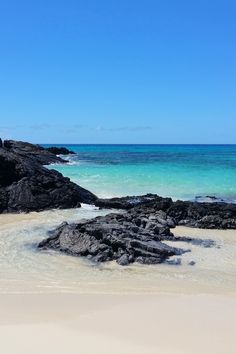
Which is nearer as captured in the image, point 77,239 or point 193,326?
point 193,326

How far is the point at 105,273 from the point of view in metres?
10.7

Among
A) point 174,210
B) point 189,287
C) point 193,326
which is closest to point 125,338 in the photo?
point 193,326

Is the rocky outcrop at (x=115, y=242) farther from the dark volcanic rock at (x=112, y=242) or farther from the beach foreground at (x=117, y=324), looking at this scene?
the beach foreground at (x=117, y=324)

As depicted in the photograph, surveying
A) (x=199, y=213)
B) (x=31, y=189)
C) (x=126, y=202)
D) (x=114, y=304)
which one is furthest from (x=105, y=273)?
(x=31, y=189)

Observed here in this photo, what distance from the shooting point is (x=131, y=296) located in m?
8.84

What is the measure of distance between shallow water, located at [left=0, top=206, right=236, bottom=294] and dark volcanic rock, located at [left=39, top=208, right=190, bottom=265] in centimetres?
32

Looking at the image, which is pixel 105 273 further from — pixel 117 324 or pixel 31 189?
pixel 31 189

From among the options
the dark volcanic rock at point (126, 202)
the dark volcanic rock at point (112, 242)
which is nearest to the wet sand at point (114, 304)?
the dark volcanic rock at point (112, 242)

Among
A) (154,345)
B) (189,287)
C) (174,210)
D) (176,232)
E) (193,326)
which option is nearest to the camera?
(154,345)

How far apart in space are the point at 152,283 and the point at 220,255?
326 cm

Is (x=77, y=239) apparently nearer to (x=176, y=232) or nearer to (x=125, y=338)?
(x=176, y=232)

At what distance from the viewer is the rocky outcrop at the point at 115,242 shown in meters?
11.8

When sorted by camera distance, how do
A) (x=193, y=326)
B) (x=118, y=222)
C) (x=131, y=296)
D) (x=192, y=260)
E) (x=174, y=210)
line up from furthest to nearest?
(x=174, y=210), (x=118, y=222), (x=192, y=260), (x=131, y=296), (x=193, y=326)

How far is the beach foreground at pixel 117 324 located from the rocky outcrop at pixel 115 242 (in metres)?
2.94
